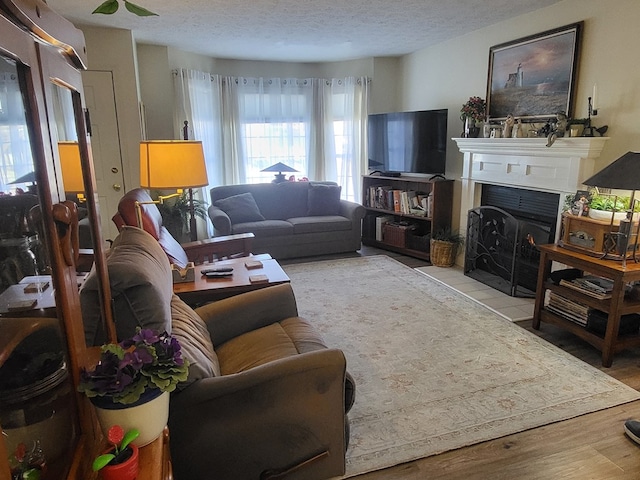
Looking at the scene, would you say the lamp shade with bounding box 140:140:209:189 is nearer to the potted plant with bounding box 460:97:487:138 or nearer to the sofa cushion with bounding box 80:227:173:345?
the sofa cushion with bounding box 80:227:173:345

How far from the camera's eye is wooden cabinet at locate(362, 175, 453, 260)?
16.1ft

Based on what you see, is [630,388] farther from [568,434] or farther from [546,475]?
[546,475]

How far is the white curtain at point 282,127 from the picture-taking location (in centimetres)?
569

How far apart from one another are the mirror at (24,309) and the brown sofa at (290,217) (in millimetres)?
4085

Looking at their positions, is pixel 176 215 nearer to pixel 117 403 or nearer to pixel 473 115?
pixel 473 115

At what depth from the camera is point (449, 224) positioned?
4.99 metres

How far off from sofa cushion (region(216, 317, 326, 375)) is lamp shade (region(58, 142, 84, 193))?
1.18 m

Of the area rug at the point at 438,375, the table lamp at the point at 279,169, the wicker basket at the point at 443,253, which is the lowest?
the area rug at the point at 438,375

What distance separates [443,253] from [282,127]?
2.91 meters

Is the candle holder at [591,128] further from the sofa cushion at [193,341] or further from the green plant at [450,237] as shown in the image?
the sofa cushion at [193,341]

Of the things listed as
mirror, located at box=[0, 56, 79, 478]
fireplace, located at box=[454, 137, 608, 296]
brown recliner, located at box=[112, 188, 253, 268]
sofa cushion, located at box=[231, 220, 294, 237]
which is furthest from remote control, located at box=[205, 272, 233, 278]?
fireplace, located at box=[454, 137, 608, 296]

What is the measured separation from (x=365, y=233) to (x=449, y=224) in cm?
126

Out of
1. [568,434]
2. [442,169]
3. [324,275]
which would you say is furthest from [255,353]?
[442,169]

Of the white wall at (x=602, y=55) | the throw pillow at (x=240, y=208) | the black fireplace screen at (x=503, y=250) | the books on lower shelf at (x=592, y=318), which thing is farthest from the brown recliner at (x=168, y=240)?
the white wall at (x=602, y=55)
